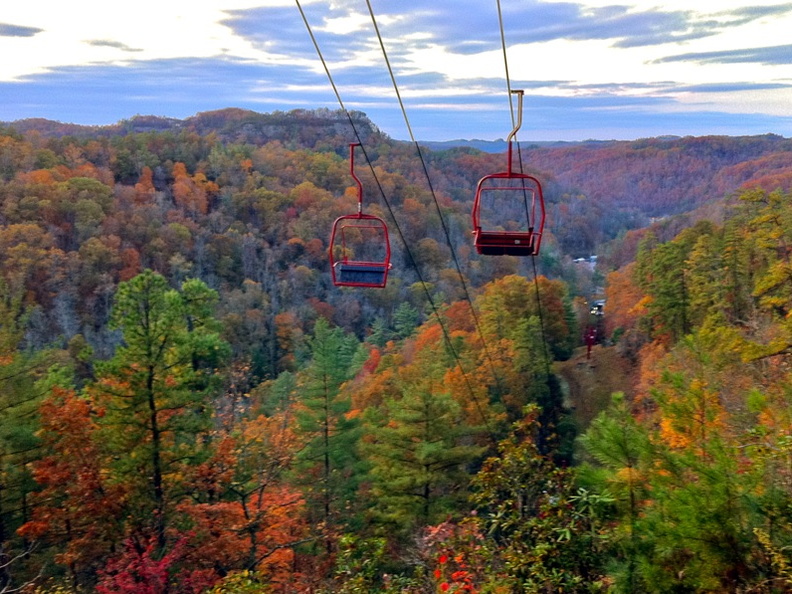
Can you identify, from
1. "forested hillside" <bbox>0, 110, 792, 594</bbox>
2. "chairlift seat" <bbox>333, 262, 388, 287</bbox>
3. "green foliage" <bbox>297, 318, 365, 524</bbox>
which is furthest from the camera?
"green foliage" <bbox>297, 318, 365, 524</bbox>

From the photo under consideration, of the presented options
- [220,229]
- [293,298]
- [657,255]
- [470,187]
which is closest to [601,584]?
[657,255]

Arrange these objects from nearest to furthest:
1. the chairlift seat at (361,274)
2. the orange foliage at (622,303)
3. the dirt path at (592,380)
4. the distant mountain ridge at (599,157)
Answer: the chairlift seat at (361,274) → the dirt path at (592,380) → the orange foliage at (622,303) → the distant mountain ridge at (599,157)

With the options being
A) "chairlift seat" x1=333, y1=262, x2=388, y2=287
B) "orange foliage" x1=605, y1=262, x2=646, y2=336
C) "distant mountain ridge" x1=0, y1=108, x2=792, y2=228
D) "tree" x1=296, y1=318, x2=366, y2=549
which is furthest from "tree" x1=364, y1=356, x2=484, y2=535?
"distant mountain ridge" x1=0, y1=108, x2=792, y2=228

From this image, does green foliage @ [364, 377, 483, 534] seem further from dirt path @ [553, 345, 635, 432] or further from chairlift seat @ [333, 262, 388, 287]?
dirt path @ [553, 345, 635, 432]

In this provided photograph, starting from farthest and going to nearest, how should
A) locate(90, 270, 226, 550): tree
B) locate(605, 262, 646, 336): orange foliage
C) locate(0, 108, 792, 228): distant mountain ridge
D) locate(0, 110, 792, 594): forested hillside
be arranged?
locate(0, 108, 792, 228): distant mountain ridge < locate(605, 262, 646, 336): orange foliage < locate(90, 270, 226, 550): tree < locate(0, 110, 792, 594): forested hillside

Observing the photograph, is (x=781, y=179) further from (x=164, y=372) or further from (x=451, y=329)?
(x=164, y=372)

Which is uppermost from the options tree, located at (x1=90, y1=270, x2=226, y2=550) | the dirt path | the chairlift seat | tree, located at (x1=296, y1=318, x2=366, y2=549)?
the chairlift seat

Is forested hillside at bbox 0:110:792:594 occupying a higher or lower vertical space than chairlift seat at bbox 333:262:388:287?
lower

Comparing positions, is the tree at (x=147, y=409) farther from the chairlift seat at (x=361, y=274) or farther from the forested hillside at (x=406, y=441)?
the chairlift seat at (x=361, y=274)

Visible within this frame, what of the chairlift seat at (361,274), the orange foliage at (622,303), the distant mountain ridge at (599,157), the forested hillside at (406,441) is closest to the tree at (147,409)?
the forested hillside at (406,441)
